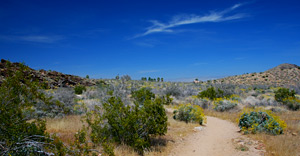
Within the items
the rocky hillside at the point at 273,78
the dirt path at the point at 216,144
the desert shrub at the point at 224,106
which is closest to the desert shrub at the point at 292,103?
the desert shrub at the point at 224,106

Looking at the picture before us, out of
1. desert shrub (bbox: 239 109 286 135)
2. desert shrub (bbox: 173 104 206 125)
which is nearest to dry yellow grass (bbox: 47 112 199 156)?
desert shrub (bbox: 173 104 206 125)

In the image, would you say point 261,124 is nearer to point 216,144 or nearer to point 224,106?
point 216,144

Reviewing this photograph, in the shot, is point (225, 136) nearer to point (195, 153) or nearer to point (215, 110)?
point (195, 153)

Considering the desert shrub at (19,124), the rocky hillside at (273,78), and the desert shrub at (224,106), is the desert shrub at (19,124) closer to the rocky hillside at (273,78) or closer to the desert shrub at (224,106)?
the desert shrub at (224,106)

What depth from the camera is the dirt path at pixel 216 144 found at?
6955 millimetres

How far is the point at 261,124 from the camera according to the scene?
9070 millimetres

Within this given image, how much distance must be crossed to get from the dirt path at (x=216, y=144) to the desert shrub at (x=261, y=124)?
0.65 meters

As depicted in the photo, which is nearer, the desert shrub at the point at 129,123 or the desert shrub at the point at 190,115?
the desert shrub at the point at 129,123

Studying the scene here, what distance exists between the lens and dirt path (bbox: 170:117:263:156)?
6955mm

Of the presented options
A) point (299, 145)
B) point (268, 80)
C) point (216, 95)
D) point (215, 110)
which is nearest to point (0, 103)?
point (299, 145)

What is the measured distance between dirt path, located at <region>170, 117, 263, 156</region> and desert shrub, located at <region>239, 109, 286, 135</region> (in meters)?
0.65

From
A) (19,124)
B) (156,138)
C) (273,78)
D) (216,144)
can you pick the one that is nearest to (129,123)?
(156,138)

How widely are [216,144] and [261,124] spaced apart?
2.78m

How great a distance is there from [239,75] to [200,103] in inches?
1978
